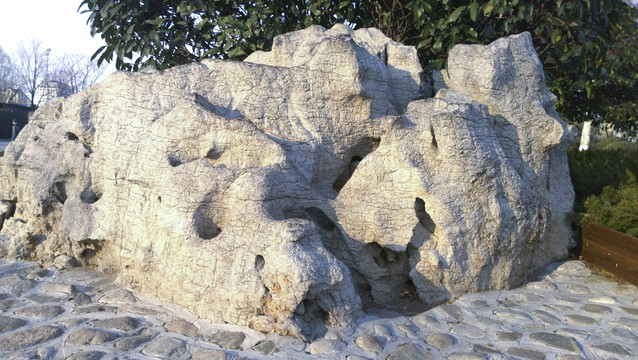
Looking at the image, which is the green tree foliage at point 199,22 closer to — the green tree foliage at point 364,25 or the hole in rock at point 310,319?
the green tree foliage at point 364,25

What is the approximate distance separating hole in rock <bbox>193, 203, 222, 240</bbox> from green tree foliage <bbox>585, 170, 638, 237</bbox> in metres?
4.21

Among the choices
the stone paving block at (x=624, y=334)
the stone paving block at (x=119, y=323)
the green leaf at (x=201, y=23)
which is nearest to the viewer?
the stone paving block at (x=119, y=323)

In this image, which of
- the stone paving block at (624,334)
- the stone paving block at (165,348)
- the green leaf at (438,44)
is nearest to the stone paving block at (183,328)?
the stone paving block at (165,348)

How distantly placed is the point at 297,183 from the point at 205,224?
0.85 meters

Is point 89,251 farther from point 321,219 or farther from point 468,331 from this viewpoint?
point 468,331

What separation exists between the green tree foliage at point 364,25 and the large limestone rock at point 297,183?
5.00 ft

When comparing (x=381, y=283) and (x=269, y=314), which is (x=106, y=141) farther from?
(x=381, y=283)

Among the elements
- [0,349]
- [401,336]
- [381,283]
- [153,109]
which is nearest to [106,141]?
[153,109]

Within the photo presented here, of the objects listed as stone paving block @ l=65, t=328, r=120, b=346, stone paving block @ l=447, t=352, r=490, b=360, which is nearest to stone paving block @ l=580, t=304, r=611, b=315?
stone paving block @ l=447, t=352, r=490, b=360

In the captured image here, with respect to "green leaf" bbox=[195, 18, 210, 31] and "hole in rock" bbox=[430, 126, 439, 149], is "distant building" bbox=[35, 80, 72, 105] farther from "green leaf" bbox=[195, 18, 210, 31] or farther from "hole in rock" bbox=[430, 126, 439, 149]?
"hole in rock" bbox=[430, 126, 439, 149]

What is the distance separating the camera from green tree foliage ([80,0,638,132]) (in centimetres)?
677

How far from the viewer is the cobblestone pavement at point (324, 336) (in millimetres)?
3486

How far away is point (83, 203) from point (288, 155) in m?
2.10

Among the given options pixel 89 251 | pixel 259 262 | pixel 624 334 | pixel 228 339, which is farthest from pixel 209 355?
pixel 624 334
